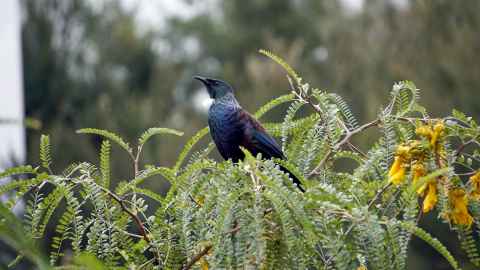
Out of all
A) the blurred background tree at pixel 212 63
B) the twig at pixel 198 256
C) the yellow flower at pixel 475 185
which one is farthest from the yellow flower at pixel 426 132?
the blurred background tree at pixel 212 63

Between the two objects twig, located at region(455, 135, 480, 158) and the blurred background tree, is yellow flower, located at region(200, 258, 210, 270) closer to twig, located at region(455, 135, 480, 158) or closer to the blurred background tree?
twig, located at region(455, 135, 480, 158)

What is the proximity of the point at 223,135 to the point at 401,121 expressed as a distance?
154 centimetres

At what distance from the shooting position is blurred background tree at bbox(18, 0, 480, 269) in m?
10.5

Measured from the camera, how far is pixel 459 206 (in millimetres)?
1621

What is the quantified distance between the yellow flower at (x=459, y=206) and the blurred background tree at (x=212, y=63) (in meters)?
6.47

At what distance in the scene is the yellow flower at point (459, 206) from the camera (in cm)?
162

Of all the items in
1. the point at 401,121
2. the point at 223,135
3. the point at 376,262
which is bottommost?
the point at 376,262

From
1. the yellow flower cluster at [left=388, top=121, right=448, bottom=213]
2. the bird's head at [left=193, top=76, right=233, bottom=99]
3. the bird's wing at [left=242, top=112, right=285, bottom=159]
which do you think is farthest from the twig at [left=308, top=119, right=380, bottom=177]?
the bird's head at [left=193, top=76, right=233, bottom=99]

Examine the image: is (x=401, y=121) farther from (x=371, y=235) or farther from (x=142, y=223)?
(x=142, y=223)

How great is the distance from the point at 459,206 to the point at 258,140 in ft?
5.01

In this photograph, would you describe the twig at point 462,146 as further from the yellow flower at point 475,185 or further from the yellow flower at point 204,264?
the yellow flower at point 204,264

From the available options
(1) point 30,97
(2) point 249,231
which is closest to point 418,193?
(2) point 249,231

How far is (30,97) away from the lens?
1280 cm

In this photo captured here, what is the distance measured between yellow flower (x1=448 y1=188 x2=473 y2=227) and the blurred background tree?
647 centimetres
